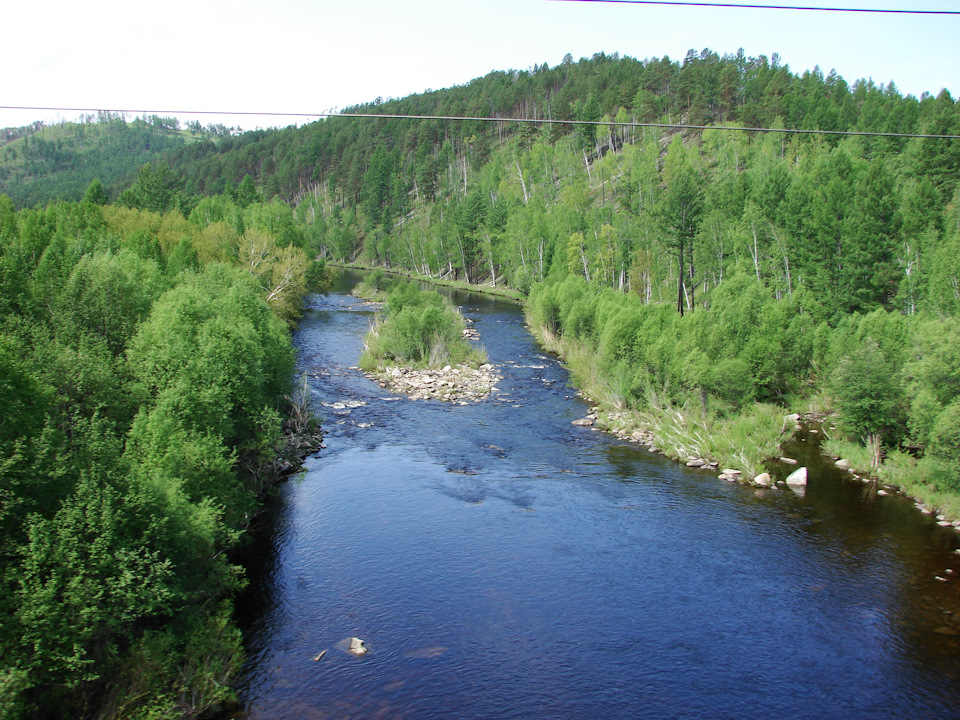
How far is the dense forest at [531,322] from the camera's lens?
647 inches

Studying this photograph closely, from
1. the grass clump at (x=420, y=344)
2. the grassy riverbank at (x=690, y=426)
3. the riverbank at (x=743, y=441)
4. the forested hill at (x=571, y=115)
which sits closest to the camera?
the riverbank at (x=743, y=441)

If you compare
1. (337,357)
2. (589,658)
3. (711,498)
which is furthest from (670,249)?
(589,658)

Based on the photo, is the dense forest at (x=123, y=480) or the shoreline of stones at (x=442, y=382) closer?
the dense forest at (x=123, y=480)

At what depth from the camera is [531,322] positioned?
236ft

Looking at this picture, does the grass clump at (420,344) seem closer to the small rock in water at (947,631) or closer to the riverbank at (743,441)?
the riverbank at (743,441)

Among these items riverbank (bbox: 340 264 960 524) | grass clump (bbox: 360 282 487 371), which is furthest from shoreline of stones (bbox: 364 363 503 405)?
riverbank (bbox: 340 264 960 524)

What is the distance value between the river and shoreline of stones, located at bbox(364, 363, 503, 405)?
958cm

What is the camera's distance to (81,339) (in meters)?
26.3

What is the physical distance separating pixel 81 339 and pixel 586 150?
109 metres

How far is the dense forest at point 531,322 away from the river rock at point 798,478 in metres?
1.63

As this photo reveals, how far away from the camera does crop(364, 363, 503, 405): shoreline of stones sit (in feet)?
152

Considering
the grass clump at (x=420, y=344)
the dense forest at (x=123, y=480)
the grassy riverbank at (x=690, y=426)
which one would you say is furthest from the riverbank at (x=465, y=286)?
the dense forest at (x=123, y=480)

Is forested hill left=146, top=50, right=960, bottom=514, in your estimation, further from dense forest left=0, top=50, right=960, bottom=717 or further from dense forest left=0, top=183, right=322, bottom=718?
dense forest left=0, top=183, right=322, bottom=718

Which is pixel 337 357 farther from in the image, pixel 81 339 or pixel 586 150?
pixel 586 150
